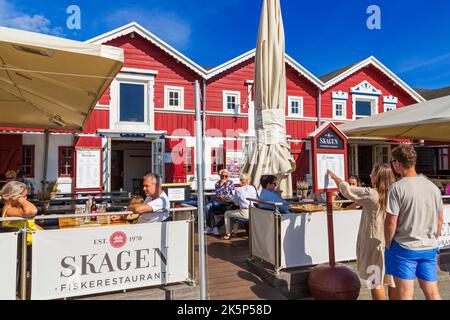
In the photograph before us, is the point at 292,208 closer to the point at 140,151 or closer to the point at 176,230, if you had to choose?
the point at 176,230

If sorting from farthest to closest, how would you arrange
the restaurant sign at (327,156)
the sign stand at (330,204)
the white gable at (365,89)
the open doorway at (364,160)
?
1. the open doorway at (364,160)
2. the white gable at (365,89)
3. the restaurant sign at (327,156)
4. the sign stand at (330,204)

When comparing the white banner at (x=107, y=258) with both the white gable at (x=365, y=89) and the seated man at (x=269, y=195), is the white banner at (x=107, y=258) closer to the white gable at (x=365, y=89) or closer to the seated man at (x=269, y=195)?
the seated man at (x=269, y=195)

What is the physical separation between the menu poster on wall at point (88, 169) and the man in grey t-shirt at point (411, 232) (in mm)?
10018

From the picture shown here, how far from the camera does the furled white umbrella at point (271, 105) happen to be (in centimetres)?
689

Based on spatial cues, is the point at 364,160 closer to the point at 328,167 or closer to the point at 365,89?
the point at 365,89

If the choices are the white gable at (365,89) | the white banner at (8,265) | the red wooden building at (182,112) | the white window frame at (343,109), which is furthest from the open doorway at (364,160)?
the white banner at (8,265)

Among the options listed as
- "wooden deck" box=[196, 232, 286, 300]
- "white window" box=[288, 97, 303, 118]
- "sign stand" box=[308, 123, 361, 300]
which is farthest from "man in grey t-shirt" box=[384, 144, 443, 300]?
"white window" box=[288, 97, 303, 118]

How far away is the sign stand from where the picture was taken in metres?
3.74

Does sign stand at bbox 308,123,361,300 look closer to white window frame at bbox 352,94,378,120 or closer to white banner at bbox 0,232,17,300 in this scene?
white banner at bbox 0,232,17,300

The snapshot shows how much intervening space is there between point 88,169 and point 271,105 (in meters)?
7.01

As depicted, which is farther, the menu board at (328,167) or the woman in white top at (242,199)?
the woman in white top at (242,199)

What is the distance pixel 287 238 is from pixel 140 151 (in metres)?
14.1
